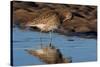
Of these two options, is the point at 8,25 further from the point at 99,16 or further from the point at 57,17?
the point at 99,16

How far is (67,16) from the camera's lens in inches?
105

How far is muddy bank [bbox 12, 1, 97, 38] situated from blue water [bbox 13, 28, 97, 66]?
0.26 ft

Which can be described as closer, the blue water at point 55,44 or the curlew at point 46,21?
the blue water at point 55,44

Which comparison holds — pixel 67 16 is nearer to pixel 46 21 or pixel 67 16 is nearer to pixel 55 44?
pixel 46 21

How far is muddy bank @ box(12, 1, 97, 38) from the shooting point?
8.05ft

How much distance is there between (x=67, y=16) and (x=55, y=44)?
383mm

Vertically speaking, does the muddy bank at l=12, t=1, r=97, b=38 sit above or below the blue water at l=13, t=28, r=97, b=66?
above

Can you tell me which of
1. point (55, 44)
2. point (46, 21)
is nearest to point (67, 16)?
point (46, 21)

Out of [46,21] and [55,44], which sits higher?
[46,21]

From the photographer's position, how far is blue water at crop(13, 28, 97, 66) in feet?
7.95

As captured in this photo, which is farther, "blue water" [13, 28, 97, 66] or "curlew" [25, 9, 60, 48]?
"curlew" [25, 9, 60, 48]

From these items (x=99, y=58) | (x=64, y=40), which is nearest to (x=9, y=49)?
(x=64, y=40)

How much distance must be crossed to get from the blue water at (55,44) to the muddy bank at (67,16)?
3.2 inches

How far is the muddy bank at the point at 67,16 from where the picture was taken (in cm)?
245
